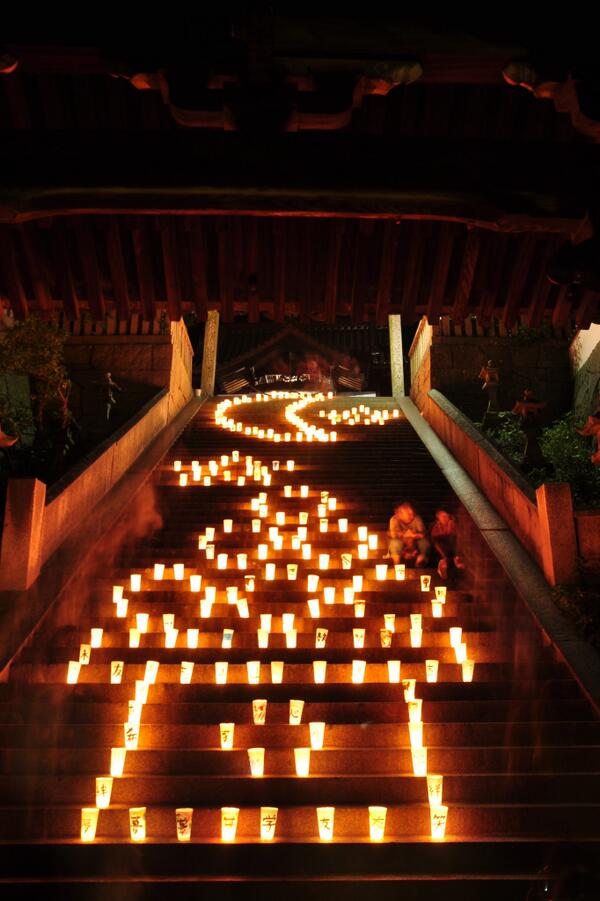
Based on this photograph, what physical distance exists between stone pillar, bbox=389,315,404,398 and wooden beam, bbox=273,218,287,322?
41.6 feet

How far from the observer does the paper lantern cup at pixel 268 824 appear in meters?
3.65

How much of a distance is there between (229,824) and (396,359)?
561 inches

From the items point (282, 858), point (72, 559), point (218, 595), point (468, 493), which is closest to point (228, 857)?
point (282, 858)

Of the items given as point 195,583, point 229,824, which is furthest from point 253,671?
point 195,583

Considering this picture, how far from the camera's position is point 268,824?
3.65 meters

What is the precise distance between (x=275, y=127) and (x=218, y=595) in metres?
4.58

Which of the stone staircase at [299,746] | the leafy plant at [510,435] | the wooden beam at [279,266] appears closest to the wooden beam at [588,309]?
the wooden beam at [279,266]

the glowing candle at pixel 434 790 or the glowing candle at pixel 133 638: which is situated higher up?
the glowing candle at pixel 133 638

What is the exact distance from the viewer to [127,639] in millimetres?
5613

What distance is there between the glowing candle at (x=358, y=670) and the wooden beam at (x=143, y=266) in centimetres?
277

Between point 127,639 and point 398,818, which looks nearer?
point 398,818

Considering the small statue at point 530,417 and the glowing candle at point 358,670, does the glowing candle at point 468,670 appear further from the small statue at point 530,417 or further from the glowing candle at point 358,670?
the small statue at point 530,417

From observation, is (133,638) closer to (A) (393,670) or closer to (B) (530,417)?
(A) (393,670)

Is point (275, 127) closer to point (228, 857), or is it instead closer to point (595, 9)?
point (595, 9)
